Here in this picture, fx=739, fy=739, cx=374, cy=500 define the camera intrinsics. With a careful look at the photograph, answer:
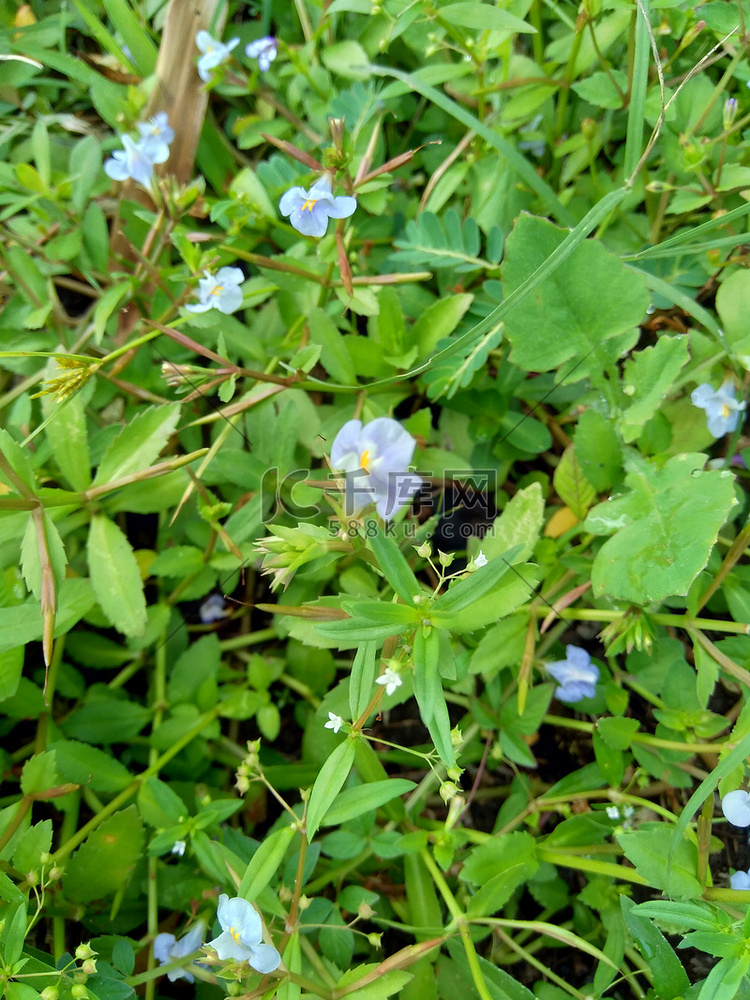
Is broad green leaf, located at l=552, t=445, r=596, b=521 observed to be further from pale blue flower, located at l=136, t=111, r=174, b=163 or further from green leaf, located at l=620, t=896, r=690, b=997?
pale blue flower, located at l=136, t=111, r=174, b=163

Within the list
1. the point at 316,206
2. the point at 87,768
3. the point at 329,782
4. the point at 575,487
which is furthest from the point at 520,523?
the point at 87,768

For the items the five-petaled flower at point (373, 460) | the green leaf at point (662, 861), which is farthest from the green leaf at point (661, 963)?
the five-petaled flower at point (373, 460)

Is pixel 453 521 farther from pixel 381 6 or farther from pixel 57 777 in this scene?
pixel 381 6

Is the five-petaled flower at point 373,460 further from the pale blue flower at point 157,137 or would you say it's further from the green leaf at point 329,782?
the pale blue flower at point 157,137

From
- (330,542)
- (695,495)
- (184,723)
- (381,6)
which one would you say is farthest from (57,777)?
(381,6)

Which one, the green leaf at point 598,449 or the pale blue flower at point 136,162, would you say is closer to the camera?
the green leaf at point 598,449

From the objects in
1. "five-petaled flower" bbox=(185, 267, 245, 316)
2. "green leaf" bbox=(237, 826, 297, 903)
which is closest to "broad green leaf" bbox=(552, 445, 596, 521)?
"five-petaled flower" bbox=(185, 267, 245, 316)
